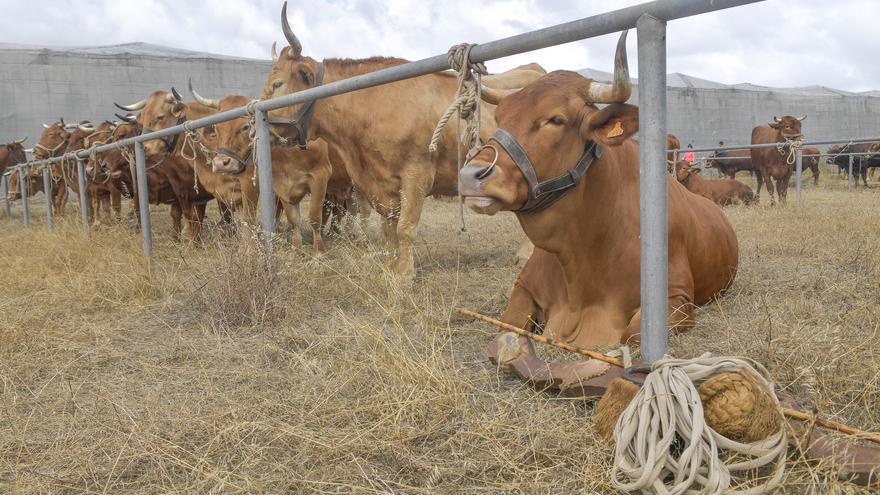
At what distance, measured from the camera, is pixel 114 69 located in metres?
17.3

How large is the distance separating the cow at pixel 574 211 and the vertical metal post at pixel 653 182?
0.80ft

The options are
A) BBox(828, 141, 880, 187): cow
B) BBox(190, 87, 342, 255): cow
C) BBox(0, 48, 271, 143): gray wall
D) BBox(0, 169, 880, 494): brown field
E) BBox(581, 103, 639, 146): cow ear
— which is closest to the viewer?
BBox(0, 169, 880, 494): brown field

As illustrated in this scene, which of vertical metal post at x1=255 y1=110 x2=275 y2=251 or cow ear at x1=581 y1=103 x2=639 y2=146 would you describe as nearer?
cow ear at x1=581 y1=103 x2=639 y2=146

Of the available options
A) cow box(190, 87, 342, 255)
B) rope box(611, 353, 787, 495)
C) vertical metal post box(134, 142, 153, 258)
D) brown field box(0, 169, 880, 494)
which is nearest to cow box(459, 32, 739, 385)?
brown field box(0, 169, 880, 494)

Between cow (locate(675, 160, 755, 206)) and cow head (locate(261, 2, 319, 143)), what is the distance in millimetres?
8671

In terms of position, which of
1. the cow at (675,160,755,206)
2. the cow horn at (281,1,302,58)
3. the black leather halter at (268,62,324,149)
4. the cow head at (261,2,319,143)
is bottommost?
the cow at (675,160,755,206)

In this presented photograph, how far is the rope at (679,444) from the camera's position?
152cm

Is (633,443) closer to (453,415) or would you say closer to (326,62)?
(453,415)

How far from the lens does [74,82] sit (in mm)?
16953

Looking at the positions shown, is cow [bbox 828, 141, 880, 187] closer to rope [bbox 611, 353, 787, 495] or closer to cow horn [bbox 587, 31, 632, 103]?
cow horn [bbox 587, 31, 632, 103]

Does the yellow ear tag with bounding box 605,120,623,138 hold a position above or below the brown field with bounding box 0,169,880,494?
above

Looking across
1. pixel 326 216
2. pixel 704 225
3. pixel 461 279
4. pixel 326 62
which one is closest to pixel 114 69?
pixel 326 216

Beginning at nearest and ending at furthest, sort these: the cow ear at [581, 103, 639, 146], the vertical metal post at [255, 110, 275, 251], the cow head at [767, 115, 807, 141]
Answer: the cow ear at [581, 103, 639, 146] → the vertical metal post at [255, 110, 275, 251] → the cow head at [767, 115, 807, 141]

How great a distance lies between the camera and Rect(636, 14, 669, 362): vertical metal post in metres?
1.85
